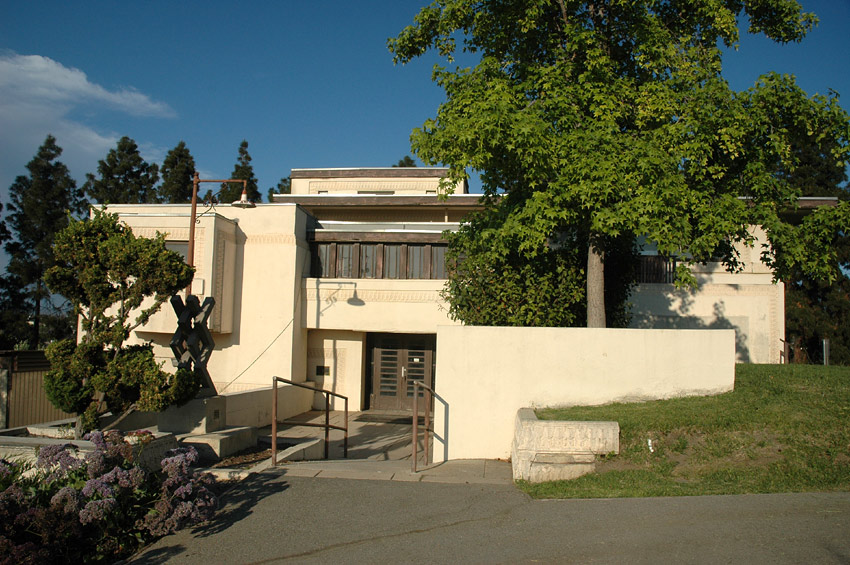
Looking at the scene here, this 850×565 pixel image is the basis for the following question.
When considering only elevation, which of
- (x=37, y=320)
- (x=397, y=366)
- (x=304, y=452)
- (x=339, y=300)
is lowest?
(x=304, y=452)

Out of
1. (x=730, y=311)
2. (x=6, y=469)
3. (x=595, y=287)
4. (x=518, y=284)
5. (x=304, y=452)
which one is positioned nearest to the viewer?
(x=6, y=469)

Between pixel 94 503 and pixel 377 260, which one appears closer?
pixel 94 503

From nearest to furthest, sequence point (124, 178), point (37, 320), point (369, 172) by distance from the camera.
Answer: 1. point (369, 172)
2. point (37, 320)
3. point (124, 178)

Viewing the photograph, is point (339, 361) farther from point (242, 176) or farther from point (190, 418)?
point (242, 176)

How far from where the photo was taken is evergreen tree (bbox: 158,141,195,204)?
3494 cm

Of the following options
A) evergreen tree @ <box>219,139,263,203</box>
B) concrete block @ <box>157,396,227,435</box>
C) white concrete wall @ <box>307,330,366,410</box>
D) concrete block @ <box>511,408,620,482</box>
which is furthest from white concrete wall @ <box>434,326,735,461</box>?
evergreen tree @ <box>219,139,263,203</box>

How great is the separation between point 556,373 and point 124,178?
3031 cm

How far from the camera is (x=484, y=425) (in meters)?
9.53

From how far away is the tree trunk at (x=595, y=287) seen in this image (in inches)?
→ 413

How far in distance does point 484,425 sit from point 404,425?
24.3 ft

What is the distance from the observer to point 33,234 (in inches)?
1105

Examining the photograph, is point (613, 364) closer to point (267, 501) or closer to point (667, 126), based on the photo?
point (667, 126)

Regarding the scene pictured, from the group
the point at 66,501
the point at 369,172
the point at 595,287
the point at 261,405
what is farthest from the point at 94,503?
the point at 369,172

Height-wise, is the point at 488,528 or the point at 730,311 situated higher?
the point at 730,311
